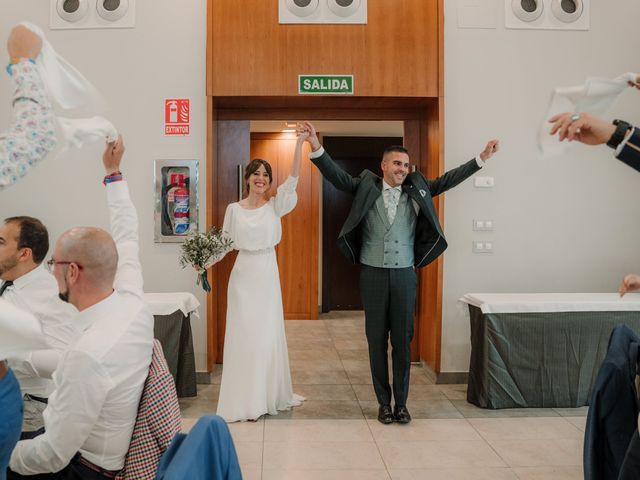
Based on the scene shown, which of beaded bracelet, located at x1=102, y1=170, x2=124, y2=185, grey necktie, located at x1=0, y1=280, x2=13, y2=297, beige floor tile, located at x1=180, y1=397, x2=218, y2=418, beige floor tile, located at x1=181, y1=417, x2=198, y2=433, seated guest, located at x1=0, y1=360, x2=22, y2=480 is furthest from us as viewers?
beige floor tile, located at x1=180, y1=397, x2=218, y2=418

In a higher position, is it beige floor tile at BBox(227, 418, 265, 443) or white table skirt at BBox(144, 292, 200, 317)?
white table skirt at BBox(144, 292, 200, 317)

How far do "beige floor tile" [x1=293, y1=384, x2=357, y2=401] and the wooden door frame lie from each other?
0.83 m

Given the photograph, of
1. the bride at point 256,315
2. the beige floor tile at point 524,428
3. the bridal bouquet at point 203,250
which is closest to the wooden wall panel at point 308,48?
the bride at point 256,315

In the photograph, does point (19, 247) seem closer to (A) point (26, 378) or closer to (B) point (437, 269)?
(A) point (26, 378)

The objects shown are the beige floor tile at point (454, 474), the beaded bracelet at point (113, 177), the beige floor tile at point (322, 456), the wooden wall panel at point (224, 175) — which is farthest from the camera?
the wooden wall panel at point (224, 175)

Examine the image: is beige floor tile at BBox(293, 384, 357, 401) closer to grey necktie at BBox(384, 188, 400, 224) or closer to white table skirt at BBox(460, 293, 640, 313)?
white table skirt at BBox(460, 293, 640, 313)

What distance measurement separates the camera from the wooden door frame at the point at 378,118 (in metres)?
4.77

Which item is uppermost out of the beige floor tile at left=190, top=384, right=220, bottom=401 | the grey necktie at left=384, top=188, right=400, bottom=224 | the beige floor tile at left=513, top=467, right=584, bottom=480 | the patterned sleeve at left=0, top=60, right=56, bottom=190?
the patterned sleeve at left=0, top=60, right=56, bottom=190

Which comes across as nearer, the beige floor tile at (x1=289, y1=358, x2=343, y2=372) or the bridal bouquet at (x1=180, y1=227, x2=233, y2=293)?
the bridal bouquet at (x1=180, y1=227, x2=233, y2=293)

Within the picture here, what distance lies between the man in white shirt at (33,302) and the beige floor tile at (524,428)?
2743mm

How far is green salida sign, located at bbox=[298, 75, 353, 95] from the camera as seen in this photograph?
15.3 feet

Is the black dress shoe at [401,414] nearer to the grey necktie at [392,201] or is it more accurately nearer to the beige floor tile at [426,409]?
the beige floor tile at [426,409]

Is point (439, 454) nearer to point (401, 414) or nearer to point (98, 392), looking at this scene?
point (401, 414)

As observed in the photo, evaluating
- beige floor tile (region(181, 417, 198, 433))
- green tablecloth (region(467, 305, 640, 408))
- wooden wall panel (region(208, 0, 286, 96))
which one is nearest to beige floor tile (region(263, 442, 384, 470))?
beige floor tile (region(181, 417, 198, 433))
